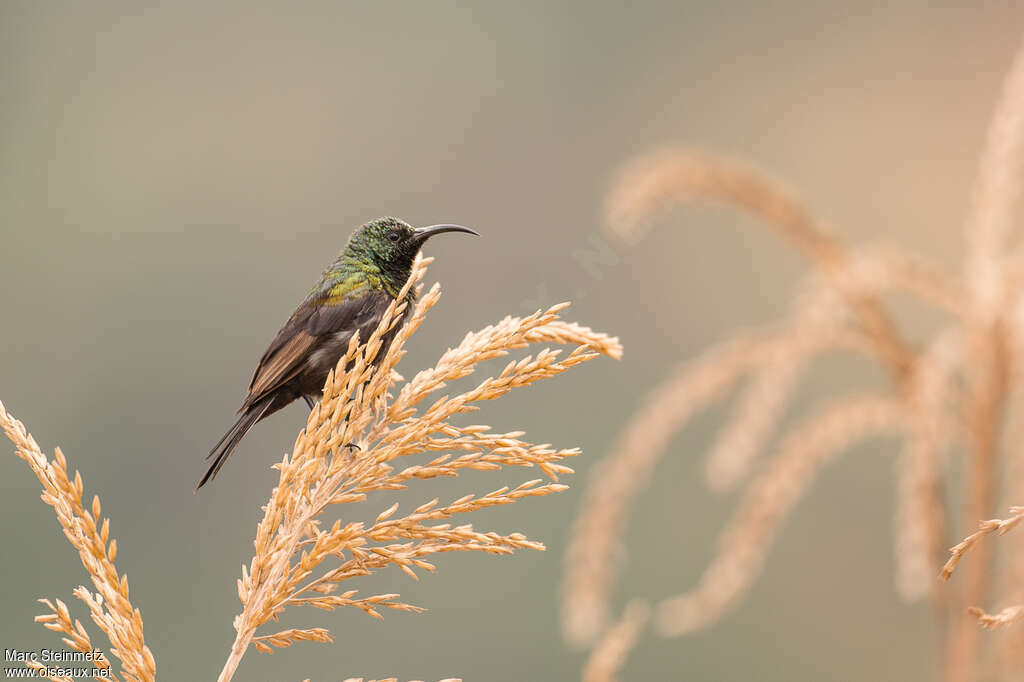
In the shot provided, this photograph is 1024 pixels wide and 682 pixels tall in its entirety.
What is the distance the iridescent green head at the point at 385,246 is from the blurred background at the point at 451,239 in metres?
0.75

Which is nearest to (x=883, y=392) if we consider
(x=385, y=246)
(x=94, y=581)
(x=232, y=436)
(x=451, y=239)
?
(x=385, y=246)

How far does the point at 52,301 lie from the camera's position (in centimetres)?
7200

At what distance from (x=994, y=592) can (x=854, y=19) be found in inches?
4876

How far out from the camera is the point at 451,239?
59.5 m

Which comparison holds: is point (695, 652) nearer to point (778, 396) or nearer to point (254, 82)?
point (778, 396)

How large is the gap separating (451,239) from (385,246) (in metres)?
57.0

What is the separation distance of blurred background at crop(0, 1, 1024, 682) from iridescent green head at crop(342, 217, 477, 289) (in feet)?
2.46

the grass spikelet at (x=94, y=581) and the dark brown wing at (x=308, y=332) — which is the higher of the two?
the dark brown wing at (x=308, y=332)

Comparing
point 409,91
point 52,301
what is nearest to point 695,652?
point 52,301

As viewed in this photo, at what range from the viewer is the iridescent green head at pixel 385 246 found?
2.79 m

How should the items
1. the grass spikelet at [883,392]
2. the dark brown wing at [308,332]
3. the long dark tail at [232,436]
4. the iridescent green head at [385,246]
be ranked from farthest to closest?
the grass spikelet at [883,392], the iridescent green head at [385,246], the dark brown wing at [308,332], the long dark tail at [232,436]

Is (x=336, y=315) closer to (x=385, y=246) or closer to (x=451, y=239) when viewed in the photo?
A: (x=385, y=246)

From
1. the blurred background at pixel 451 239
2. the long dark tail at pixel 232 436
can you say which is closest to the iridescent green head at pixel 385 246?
the long dark tail at pixel 232 436

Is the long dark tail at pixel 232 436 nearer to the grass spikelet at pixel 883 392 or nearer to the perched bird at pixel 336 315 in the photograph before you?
the perched bird at pixel 336 315
